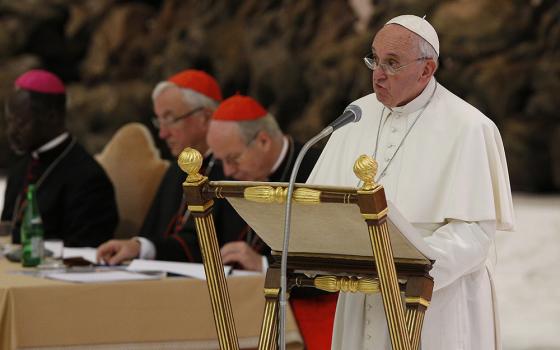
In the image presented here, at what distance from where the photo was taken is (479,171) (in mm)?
3244

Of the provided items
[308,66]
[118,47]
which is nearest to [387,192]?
[308,66]

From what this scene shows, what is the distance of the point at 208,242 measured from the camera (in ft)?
9.70

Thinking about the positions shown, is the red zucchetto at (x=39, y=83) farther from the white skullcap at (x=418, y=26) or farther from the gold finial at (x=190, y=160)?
the gold finial at (x=190, y=160)

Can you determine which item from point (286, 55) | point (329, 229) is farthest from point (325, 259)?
point (286, 55)

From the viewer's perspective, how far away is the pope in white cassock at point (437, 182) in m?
3.17

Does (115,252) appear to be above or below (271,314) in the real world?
above

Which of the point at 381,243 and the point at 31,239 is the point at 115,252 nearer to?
the point at 31,239

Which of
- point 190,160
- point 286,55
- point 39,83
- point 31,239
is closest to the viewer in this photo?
point 190,160

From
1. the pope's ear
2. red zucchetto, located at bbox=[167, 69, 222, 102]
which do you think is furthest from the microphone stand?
red zucchetto, located at bbox=[167, 69, 222, 102]

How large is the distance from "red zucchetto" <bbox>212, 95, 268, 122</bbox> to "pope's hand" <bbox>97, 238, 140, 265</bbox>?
2.20 ft

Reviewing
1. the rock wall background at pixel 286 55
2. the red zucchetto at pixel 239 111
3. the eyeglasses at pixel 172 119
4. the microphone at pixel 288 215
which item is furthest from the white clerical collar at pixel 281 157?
the rock wall background at pixel 286 55

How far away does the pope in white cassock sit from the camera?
3168 mm

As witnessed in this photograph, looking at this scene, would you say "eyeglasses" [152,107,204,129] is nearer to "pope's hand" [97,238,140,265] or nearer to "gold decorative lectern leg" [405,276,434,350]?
"pope's hand" [97,238,140,265]

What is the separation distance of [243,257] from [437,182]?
139cm
